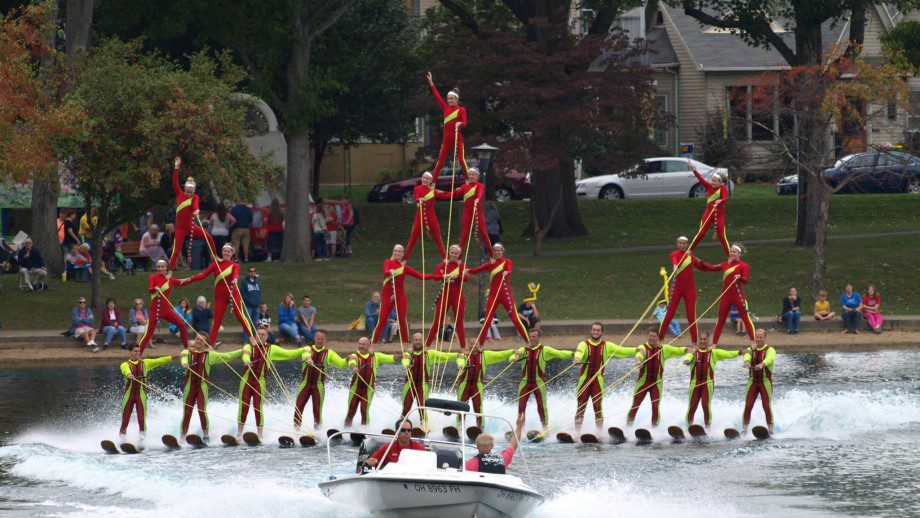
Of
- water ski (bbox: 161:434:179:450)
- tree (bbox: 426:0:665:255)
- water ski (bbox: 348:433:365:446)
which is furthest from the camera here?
tree (bbox: 426:0:665:255)

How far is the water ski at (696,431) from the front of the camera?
22.2m

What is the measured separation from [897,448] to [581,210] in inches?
965

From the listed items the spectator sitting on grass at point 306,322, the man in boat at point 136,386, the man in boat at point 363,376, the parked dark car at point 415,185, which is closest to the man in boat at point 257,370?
the man in boat at point 363,376

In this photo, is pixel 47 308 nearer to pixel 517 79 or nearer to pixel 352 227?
pixel 352 227

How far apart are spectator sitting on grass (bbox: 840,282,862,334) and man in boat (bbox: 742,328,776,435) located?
29.3 ft

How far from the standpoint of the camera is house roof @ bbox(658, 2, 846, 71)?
5481cm

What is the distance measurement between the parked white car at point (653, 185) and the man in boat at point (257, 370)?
2737cm

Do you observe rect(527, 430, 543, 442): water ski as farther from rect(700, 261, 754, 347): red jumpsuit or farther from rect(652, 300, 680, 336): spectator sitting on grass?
rect(652, 300, 680, 336): spectator sitting on grass

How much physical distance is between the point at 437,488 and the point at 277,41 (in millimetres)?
22382

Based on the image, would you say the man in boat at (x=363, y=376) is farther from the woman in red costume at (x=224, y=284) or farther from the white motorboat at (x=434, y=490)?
the white motorboat at (x=434, y=490)

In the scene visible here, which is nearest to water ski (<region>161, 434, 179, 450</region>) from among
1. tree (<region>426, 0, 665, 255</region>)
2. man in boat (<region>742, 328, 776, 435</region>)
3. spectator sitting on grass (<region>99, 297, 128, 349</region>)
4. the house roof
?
spectator sitting on grass (<region>99, 297, 128, 349</region>)

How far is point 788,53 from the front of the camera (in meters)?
38.2

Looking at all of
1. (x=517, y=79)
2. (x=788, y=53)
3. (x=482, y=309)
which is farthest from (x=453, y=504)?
(x=788, y=53)

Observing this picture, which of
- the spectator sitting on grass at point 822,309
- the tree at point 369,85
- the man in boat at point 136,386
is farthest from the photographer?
the tree at point 369,85
